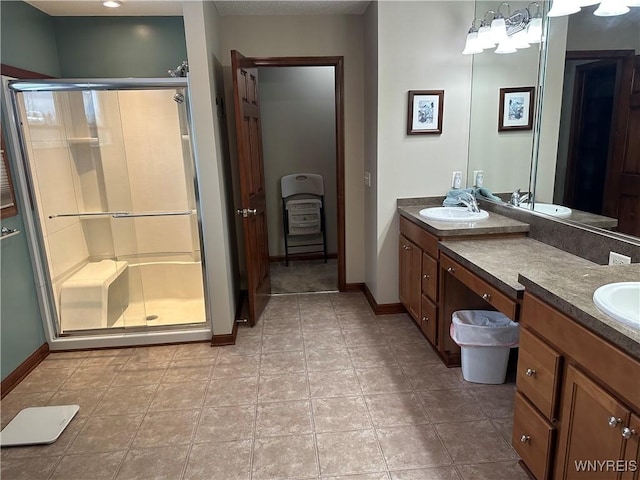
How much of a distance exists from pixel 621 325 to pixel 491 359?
53.0 inches

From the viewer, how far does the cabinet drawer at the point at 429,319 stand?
2727mm

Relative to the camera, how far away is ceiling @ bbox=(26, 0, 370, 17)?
2.93m

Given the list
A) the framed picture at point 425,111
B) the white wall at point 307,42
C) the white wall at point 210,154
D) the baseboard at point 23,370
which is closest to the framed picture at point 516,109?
the framed picture at point 425,111

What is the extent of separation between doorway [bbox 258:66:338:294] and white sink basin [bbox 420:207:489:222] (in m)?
1.81

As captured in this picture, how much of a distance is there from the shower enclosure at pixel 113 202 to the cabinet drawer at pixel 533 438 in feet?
7.39

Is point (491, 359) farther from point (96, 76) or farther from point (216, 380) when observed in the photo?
point (96, 76)

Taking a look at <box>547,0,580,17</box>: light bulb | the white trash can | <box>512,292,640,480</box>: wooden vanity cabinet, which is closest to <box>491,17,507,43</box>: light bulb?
<box>547,0,580,17</box>: light bulb

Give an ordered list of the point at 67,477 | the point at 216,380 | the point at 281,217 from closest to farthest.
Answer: the point at 67,477
the point at 216,380
the point at 281,217

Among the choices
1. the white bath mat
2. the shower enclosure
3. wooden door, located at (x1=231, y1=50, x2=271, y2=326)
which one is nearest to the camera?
the white bath mat

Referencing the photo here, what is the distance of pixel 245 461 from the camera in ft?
6.35

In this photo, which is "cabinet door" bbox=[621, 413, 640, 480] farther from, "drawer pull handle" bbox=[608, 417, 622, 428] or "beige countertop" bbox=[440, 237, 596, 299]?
"beige countertop" bbox=[440, 237, 596, 299]

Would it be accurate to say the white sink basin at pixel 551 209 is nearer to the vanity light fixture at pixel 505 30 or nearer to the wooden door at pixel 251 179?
the vanity light fixture at pixel 505 30

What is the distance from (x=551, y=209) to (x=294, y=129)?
10.4 feet

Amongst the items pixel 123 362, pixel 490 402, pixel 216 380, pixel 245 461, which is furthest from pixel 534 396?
pixel 123 362
